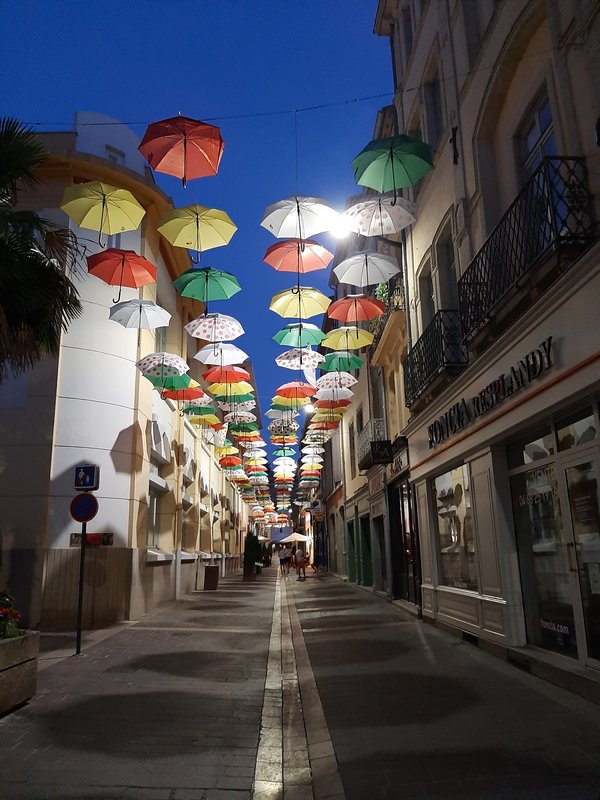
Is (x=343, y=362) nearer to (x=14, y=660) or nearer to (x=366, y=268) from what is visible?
(x=366, y=268)

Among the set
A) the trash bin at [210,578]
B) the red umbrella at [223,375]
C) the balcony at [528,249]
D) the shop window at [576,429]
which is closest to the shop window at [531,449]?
the shop window at [576,429]

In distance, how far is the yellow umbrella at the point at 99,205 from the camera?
1029 cm

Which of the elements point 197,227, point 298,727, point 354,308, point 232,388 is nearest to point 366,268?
point 354,308

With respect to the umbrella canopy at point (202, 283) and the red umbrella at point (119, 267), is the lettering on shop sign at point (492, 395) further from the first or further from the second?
the red umbrella at point (119, 267)

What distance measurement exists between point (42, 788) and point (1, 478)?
10.3 m

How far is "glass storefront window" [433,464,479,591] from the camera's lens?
10781mm

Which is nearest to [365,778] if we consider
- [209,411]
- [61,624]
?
[61,624]

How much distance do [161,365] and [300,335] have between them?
130 inches

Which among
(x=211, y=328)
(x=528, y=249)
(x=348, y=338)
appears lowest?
(x=528, y=249)

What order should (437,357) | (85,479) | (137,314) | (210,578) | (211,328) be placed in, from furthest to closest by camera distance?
(210,578)
(211,328)
(137,314)
(437,357)
(85,479)

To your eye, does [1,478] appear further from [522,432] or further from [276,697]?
[522,432]

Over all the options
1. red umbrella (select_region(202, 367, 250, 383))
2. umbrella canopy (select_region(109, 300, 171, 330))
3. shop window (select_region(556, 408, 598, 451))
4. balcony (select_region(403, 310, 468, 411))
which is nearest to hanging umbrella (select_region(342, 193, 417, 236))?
balcony (select_region(403, 310, 468, 411))

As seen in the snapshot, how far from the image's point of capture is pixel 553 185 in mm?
6812

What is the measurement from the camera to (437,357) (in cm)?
1131
